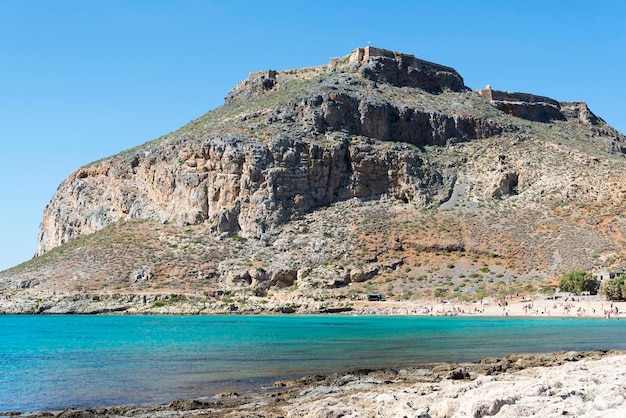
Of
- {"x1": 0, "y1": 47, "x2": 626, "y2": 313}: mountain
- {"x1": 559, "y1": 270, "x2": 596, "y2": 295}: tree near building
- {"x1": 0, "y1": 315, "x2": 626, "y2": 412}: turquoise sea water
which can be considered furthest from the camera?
{"x1": 0, "y1": 47, "x2": 626, "y2": 313}: mountain

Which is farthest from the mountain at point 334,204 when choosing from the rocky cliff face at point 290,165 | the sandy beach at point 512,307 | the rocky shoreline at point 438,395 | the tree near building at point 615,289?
the rocky shoreline at point 438,395

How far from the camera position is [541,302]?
59.9 m

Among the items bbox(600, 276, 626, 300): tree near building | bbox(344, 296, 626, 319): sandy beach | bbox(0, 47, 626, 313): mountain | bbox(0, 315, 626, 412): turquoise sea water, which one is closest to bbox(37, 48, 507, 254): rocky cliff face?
bbox(0, 47, 626, 313): mountain

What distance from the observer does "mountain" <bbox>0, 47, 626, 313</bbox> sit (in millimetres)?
69562

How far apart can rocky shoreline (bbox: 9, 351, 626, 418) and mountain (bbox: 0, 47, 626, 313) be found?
4154 cm

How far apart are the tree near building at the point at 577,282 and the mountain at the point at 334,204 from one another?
317cm

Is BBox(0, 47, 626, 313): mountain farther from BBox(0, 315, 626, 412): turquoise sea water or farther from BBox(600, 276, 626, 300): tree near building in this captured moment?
BBox(0, 315, 626, 412): turquoise sea water

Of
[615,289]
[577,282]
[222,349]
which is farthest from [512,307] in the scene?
[222,349]

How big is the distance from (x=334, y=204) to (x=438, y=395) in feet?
219

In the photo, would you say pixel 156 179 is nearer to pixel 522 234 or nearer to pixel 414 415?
pixel 522 234

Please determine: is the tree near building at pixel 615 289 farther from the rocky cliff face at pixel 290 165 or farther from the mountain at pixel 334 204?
the rocky cliff face at pixel 290 165

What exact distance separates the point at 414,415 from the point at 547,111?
3944 inches

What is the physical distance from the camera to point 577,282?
60812mm

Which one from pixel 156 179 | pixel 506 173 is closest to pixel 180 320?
pixel 156 179
